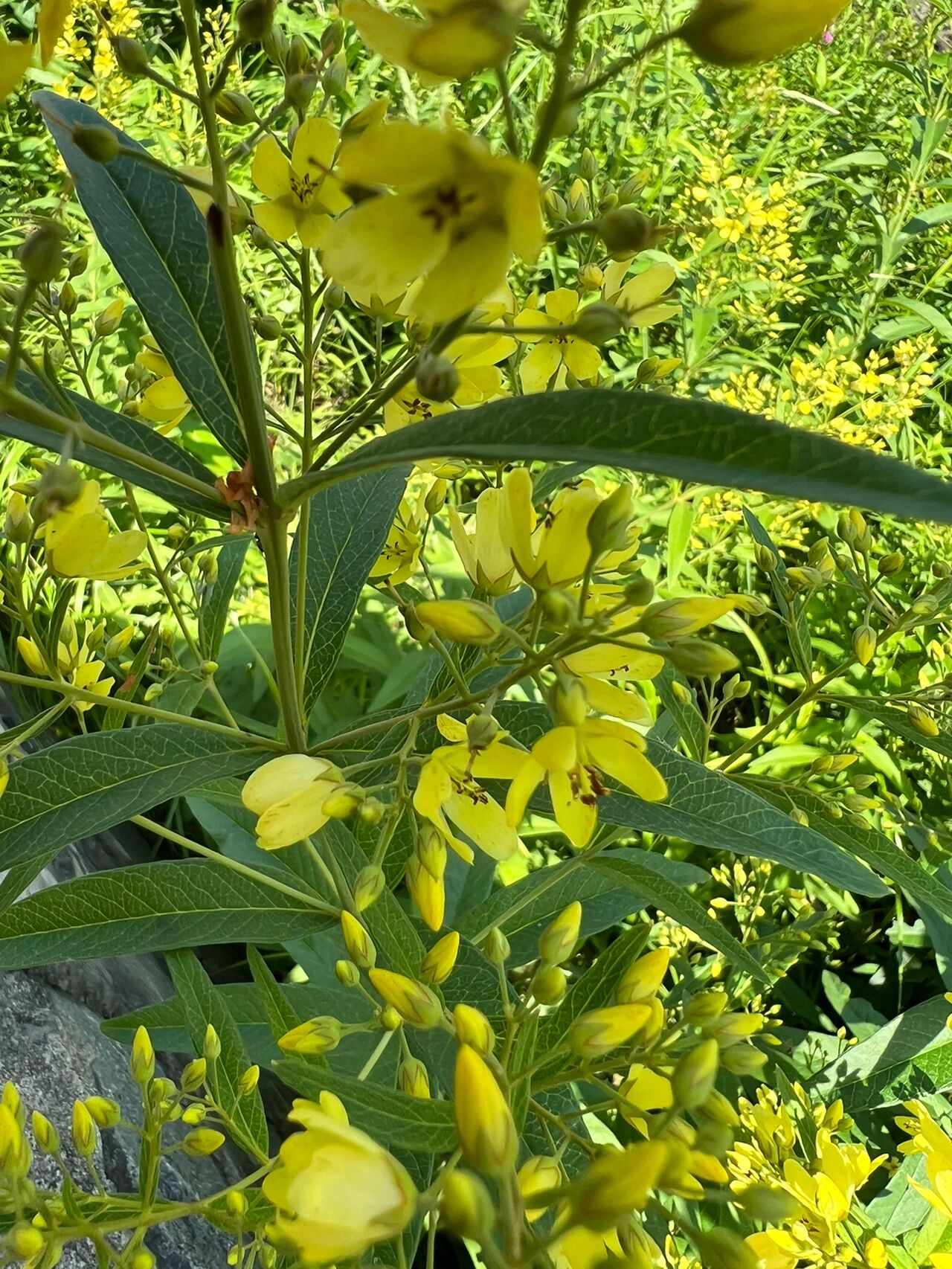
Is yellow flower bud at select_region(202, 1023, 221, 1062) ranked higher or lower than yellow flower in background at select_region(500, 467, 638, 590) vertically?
lower

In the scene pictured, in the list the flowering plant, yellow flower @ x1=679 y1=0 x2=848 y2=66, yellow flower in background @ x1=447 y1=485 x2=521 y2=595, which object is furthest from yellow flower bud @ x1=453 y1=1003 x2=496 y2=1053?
yellow flower @ x1=679 y1=0 x2=848 y2=66

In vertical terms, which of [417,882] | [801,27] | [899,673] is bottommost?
[417,882]

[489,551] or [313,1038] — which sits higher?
[489,551]

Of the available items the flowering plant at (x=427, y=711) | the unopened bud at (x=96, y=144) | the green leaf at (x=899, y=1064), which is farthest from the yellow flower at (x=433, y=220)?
the green leaf at (x=899, y=1064)

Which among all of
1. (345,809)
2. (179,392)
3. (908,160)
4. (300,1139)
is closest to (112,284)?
(179,392)

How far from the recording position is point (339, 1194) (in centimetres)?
42

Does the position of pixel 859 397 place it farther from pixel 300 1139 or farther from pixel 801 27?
pixel 300 1139

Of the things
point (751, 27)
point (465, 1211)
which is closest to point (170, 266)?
point (751, 27)

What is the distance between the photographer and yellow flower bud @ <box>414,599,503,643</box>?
55cm

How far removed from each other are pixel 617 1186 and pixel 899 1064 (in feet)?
3.65

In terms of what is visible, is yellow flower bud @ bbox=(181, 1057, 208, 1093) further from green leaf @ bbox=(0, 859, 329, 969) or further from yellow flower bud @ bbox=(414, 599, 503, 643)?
yellow flower bud @ bbox=(414, 599, 503, 643)

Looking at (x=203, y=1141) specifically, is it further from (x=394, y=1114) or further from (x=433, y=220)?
(x=433, y=220)

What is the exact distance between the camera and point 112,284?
2375 mm

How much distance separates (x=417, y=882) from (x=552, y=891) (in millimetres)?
473
